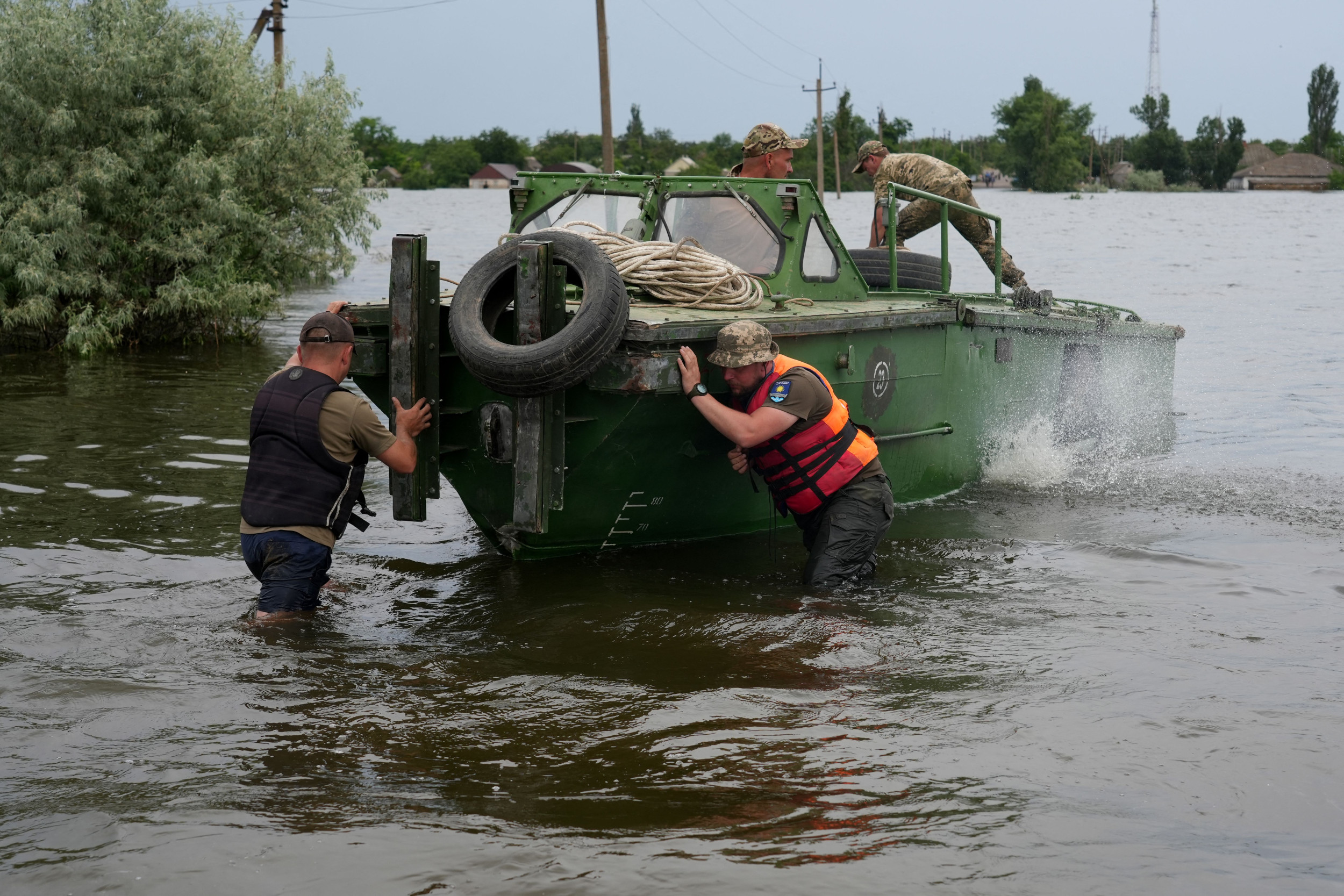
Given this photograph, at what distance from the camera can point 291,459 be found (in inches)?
210

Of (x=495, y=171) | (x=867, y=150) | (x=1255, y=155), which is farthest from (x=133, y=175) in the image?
(x=1255, y=155)

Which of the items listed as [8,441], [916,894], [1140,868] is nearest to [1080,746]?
[1140,868]

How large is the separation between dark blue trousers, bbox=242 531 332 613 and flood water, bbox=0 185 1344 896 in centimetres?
13

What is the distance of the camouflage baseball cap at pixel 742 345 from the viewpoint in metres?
5.69

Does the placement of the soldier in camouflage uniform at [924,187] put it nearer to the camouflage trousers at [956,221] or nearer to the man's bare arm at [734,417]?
the camouflage trousers at [956,221]

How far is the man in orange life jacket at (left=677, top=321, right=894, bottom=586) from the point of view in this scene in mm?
5723

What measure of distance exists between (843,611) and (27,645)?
3.43 metres

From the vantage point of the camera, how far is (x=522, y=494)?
573 cm

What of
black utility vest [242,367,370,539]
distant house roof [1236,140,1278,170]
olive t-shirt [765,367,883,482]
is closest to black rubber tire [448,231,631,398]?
black utility vest [242,367,370,539]

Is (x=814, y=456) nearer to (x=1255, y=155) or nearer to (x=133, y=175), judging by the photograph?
(x=133, y=175)

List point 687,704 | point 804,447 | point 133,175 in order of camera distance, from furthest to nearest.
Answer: point 133,175, point 804,447, point 687,704

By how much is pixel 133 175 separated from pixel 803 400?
1221 centimetres

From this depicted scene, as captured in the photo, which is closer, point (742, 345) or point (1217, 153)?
point (742, 345)

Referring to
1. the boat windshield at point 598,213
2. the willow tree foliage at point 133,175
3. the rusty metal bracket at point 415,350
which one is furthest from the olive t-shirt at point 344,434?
the willow tree foliage at point 133,175
